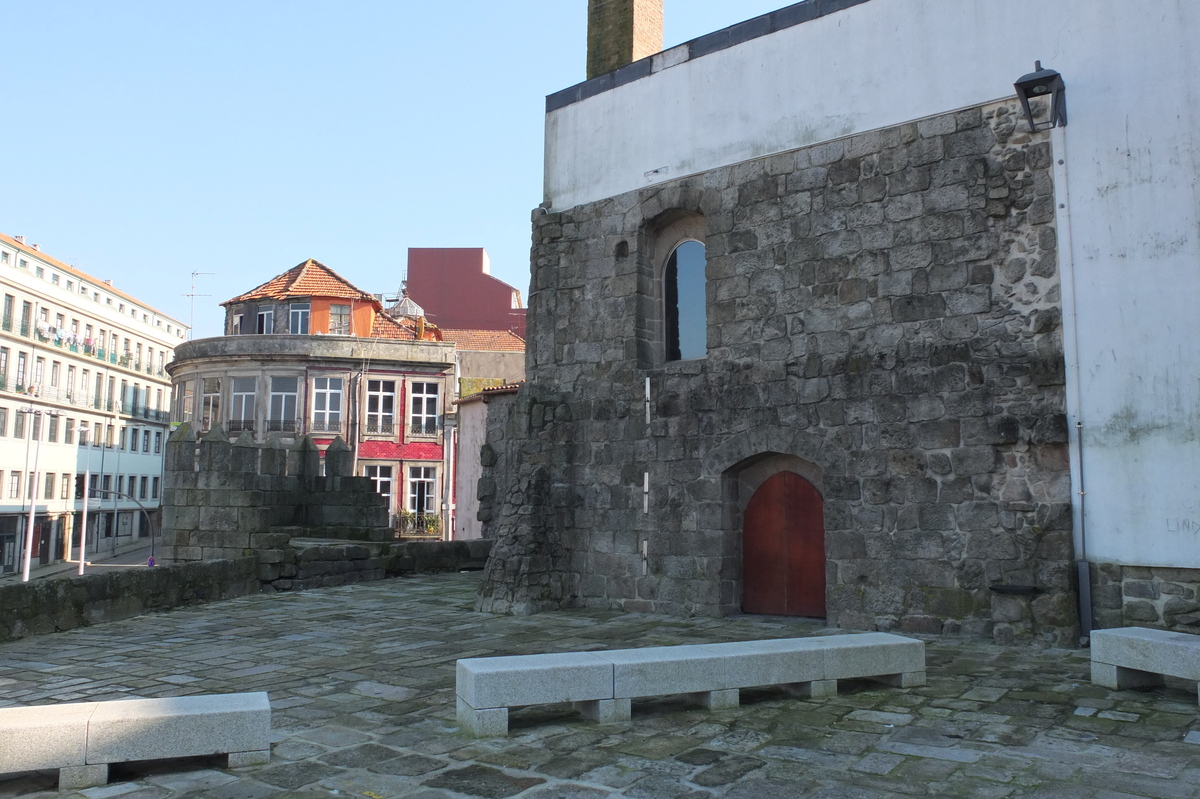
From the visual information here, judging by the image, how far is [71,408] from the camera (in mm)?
43281

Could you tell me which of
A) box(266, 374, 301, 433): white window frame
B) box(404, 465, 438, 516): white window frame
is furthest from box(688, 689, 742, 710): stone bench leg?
Result: box(266, 374, 301, 433): white window frame

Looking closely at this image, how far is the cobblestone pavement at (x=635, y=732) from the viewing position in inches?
173

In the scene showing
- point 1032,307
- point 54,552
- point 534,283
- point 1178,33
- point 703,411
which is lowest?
point 54,552

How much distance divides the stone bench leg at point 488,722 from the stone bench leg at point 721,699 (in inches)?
47.9

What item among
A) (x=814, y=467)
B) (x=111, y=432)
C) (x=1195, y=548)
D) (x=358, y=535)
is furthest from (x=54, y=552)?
(x=1195, y=548)

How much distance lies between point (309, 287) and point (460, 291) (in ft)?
22.5

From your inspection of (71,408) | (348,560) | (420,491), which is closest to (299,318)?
(420,491)

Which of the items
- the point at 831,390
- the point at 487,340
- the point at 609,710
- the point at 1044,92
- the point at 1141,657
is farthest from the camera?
the point at 487,340

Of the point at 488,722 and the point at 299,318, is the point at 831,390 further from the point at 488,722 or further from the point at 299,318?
the point at 299,318

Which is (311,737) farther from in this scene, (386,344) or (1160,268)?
(386,344)

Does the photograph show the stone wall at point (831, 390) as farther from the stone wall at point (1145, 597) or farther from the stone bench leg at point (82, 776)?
the stone bench leg at point (82, 776)

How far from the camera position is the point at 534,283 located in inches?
463

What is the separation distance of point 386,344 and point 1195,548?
27.2 metres

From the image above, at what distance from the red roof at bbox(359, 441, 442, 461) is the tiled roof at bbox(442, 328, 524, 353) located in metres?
4.30
